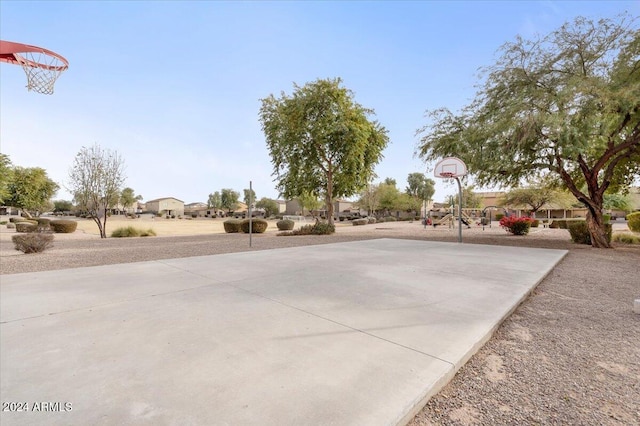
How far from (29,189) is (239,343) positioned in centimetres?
4619

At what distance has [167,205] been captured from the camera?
9562 centimetres

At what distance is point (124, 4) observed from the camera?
970 cm

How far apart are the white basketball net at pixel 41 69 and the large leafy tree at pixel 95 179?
11496 mm

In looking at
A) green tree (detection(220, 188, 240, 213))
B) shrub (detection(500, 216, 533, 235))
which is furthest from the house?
shrub (detection(500, 216, 533, 235))

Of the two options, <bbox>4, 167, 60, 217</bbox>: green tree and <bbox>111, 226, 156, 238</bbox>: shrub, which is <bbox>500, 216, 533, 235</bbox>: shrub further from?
<bbox>4, 167, 60, 217</bbox>: green tree

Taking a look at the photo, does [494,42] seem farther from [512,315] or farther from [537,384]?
[537,384]

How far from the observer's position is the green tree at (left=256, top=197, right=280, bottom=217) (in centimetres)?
7506

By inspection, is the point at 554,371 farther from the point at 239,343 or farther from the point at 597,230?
the point at 597,230

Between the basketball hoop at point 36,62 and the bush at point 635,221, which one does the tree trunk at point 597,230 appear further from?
the basketball hoop at point 36,62

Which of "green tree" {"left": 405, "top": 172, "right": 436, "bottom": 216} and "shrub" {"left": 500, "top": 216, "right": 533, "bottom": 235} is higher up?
"green tree" {"left": 405, "top": 172, "right": 436, "bottom": 216}

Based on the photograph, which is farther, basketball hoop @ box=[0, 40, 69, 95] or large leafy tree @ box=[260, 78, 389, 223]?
large leafy tree @ box=[260, 78, 389, 223]

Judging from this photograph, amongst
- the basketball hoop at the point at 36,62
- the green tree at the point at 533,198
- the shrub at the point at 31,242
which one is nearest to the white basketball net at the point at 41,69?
the basketball hoop at the point at 36,62

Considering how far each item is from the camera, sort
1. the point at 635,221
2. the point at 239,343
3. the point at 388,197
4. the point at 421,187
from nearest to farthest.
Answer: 1. the point at 239,343
2. the point at 635,221
3. the point at 388,197
4. the point at 421,187

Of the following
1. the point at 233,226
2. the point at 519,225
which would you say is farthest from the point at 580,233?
the point at 233,226
